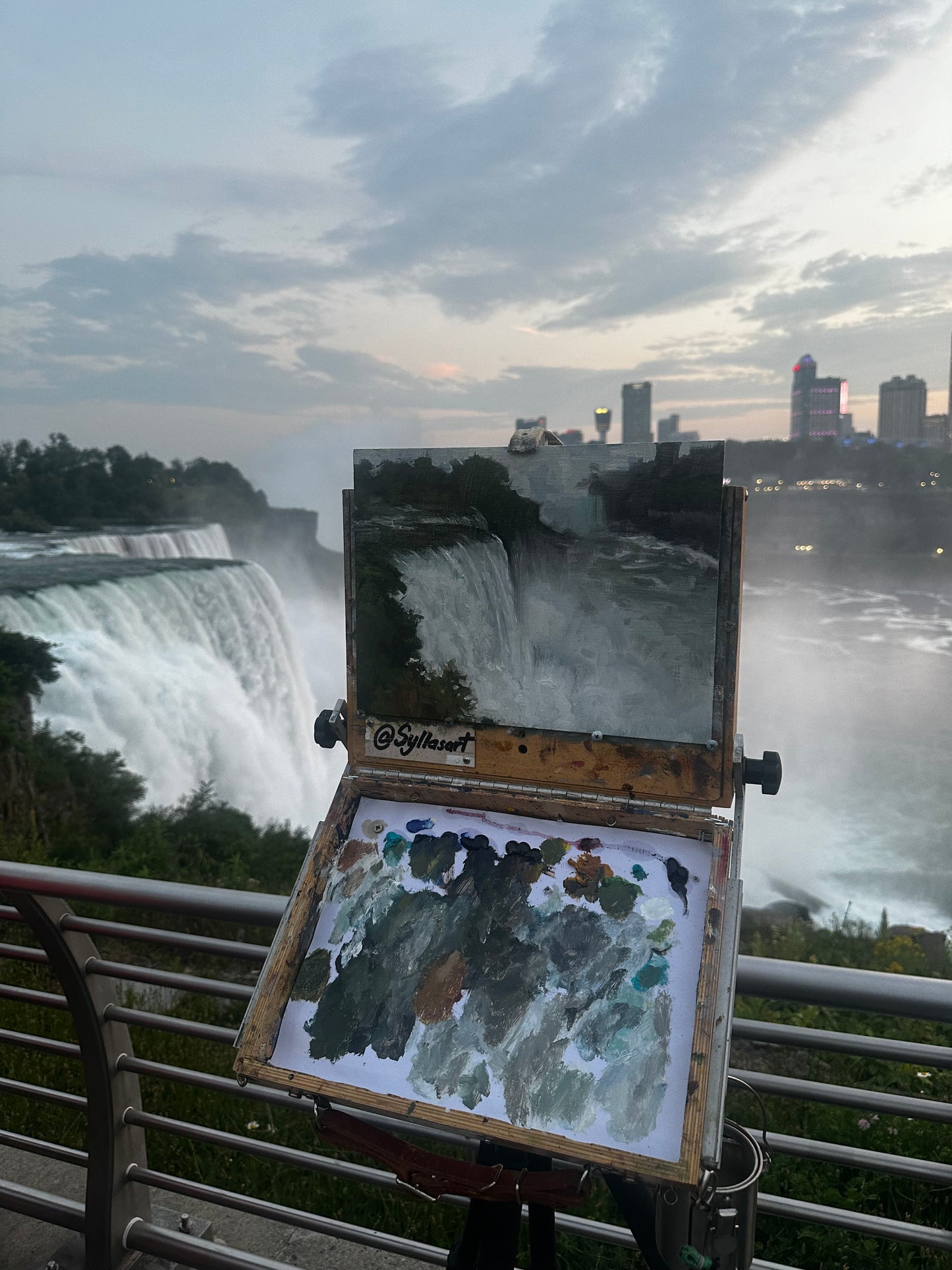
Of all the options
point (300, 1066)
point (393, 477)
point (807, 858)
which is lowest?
point (807, 858)

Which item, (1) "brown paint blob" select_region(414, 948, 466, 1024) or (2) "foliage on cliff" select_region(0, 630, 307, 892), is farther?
(2) "foliage on cliff" select_region(0, 630, 307, 892)

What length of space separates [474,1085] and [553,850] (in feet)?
0.98

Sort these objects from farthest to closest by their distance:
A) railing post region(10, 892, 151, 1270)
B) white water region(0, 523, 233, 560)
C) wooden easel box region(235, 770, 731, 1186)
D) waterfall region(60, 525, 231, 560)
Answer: waterfall region(60, 525, 231, 560) → white water region(0, 523, 233, 560) → railing post region(10, 892, 151, 1270) → wooden easel box region(235, 770, 731, 1186)

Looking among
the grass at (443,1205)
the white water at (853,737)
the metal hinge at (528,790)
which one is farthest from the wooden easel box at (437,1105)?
the white water at (853,737)

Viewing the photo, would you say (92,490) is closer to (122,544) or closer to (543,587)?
(122,544)

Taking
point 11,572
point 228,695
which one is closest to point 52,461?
point 11,572

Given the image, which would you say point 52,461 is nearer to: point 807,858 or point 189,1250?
point 189,1250

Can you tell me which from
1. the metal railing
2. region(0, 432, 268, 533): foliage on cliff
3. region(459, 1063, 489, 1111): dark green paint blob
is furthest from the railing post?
region(0, 432, 268, 533): foliage on cliff

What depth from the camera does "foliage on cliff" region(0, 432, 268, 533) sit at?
18266 millimetres

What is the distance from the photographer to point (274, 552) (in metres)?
25.6

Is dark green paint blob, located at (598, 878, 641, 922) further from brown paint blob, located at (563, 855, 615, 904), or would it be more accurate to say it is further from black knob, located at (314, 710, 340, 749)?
black knob, located at (314, 710, 340, 749)

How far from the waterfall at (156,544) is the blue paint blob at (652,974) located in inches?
617

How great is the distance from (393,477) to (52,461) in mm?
20523

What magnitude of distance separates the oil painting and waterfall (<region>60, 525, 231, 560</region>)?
50.6ft
